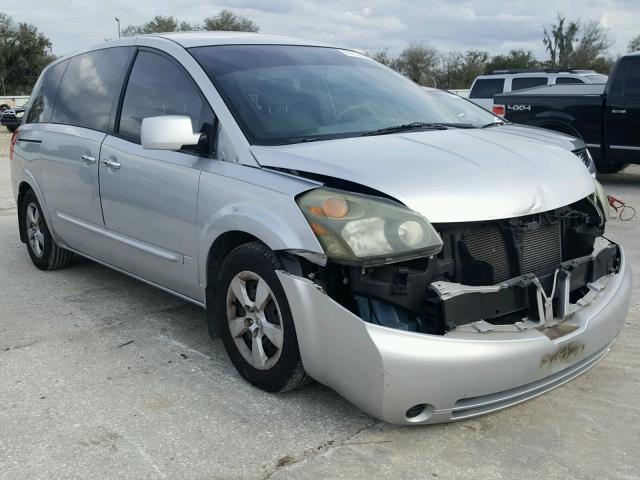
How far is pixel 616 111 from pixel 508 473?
8098 millimetres

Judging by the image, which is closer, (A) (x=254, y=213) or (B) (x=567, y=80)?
(A) (x=254, y=213)

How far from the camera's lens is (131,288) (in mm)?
A: 5148

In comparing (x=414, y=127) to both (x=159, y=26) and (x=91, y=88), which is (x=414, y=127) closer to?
(x=91, y=88)

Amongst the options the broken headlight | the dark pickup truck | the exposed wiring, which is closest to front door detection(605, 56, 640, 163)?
the dark pickup truck

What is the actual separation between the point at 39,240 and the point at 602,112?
7655mm

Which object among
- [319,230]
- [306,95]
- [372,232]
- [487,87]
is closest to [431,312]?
[372,232]

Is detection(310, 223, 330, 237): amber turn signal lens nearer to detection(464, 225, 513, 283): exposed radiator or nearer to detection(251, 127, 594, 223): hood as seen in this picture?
detection(251, 127, 594, 223): hood

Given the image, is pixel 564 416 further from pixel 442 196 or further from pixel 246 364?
pixel 246 364

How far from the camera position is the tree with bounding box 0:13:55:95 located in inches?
2207

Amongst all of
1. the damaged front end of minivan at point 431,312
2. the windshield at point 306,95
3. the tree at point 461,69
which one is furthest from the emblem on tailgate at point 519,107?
the tree at point 461,69

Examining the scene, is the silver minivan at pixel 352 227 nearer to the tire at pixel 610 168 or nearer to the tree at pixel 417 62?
the tire at pixel 610 168

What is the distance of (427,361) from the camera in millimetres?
2572

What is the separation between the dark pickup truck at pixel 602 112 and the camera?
9.42m

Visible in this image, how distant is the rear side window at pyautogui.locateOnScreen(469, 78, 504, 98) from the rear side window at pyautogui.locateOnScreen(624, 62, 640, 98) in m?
6.56
